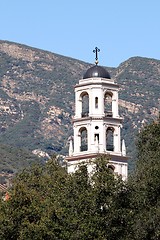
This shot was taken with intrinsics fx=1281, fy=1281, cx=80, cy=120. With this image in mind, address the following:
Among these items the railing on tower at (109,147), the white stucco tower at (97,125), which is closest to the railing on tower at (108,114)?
the white stucco tower at (97,125)

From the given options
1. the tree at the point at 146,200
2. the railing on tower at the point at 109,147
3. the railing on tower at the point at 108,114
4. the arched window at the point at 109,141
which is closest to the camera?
the tree at the point at 146,200

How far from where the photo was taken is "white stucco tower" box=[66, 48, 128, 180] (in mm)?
97875

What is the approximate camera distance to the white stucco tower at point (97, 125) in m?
97.9

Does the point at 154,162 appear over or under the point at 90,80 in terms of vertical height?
under

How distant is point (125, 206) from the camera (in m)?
86.5

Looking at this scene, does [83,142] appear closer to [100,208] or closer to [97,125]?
[97,125]

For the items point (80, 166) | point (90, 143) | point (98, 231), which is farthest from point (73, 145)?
point (98, 231)

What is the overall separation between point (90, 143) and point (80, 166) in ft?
25.2

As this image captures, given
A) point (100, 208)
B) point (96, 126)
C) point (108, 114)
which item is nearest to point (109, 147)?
point (96, 126)

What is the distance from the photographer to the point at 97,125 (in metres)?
98.5

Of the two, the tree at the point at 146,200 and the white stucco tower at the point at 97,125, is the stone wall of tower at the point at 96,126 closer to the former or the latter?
the white stucco tower at the point at 97,125

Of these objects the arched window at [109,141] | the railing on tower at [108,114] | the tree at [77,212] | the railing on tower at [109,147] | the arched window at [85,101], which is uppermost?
the arched window at [85,101]

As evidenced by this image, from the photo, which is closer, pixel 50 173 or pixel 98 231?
pixel 98 231

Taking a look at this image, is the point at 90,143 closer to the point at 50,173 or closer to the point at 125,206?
the point at 50,173
